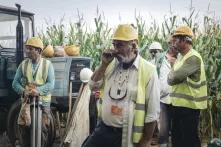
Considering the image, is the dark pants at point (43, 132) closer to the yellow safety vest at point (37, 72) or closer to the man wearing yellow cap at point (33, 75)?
the man wearing yellow cap at point (33, 75)

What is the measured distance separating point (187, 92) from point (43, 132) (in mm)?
2884

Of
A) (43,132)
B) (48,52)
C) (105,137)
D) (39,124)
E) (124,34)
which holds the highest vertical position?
(124,34)

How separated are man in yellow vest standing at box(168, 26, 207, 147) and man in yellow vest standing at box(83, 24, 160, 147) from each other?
1534mm

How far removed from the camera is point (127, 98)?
445 cm

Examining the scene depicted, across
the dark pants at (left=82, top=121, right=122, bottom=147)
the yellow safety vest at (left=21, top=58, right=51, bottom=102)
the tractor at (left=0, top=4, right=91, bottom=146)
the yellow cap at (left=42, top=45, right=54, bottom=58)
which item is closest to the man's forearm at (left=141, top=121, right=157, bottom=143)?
the dark pants at (left=82, top=121, right=122, bottom=147)

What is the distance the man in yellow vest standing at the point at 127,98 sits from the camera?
439 cm

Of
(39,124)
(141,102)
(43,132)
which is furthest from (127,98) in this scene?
(43,132)

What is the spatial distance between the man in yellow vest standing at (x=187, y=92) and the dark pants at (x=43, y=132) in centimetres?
247

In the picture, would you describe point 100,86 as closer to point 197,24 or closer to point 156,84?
point 156,84

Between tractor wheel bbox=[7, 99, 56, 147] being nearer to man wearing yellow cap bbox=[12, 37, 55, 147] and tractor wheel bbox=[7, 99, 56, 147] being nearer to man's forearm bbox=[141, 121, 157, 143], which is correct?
man wearing yellow cap bbox=[12, 37, 55, 147]

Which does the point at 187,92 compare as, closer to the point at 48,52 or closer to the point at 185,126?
the point at 185,126

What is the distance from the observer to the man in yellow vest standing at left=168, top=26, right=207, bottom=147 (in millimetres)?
5996

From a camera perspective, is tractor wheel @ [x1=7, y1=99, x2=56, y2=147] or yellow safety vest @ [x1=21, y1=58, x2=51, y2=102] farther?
tractor wheel @ [x1=7, y1=99, x2=56, y2=147]

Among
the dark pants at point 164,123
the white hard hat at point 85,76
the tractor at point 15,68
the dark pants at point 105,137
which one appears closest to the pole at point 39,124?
the white hard hat at point 85,76
